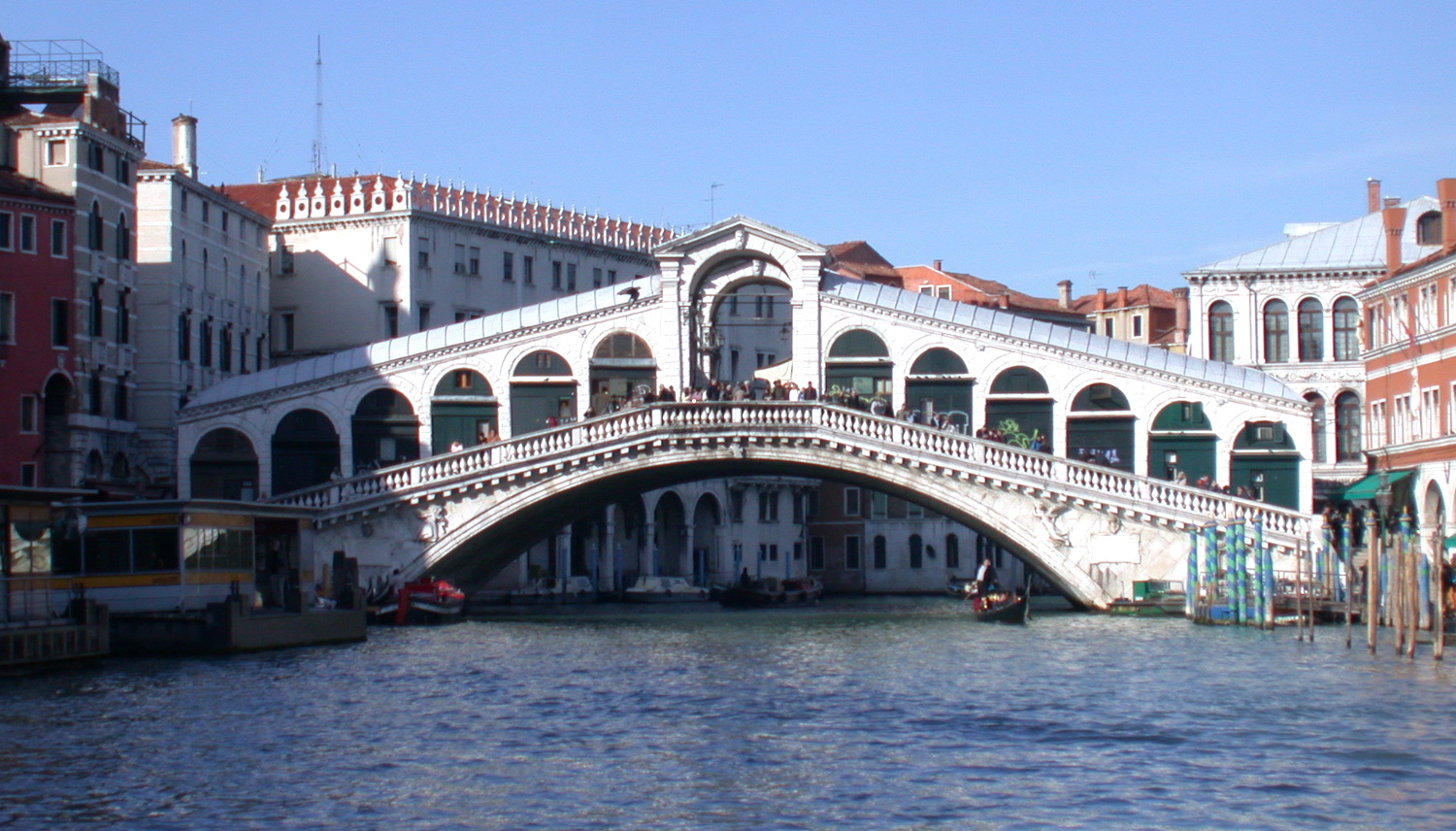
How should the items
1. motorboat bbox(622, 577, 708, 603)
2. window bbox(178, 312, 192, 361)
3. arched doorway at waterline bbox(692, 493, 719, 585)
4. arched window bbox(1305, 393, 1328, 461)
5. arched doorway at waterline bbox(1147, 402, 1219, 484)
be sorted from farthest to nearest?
arched doorway at waterline bbox(692, 493, 719, 585) → motorboat bbox(622, 577, 708, 603) → arched window bbox(1305, 393, 1328, 461) → window bbox(178, 312, 192, 361) → arched doorway at waterline bbox(1147, 402, 1219, 484)

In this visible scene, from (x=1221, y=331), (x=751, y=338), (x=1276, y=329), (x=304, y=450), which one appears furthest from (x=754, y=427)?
(x=751, y=338)

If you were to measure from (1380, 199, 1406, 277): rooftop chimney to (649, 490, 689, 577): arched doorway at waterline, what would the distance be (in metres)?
22.6

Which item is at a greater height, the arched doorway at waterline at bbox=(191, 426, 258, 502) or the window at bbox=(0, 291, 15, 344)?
the window at bbox=(0, 291, 15, 344)

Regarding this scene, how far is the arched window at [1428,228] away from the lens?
45062mm

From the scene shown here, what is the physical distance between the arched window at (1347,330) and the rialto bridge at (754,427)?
7532 millimetres

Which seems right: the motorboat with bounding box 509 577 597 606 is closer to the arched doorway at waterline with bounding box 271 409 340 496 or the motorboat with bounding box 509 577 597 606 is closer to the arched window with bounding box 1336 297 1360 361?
the arched doorway at waterline with bounding box 271 409 340 496

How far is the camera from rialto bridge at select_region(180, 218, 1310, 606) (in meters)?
36.6

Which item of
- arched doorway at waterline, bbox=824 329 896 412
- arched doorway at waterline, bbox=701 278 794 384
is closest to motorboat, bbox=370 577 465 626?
arched doorway at waterline, bbox=824 329 896 412

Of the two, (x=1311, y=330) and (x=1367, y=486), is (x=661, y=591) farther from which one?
(x=1367, y=486)

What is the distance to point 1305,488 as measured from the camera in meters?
38.3

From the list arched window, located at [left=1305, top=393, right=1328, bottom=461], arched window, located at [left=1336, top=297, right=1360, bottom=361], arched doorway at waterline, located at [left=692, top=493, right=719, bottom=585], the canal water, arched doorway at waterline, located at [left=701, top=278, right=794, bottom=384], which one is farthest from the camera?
arched doorway at waterline, located at [left=692, top=493, right=719, bottom=585]

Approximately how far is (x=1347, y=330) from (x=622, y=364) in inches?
661

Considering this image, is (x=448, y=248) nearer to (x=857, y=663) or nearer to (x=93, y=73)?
(x=93, y=73)

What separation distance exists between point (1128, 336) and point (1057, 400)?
1150 inches
